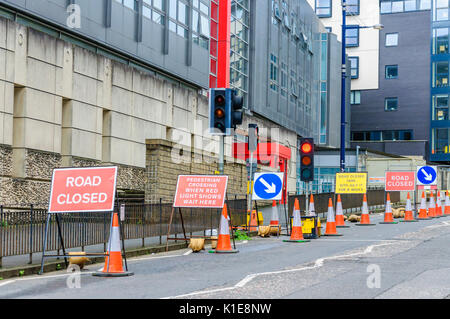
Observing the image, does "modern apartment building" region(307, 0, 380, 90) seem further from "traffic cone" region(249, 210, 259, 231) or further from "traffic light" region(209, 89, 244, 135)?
"traffic light" region(209, 89, 244, 135)

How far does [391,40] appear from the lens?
7862 cm

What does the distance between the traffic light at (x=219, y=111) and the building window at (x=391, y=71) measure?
211ft

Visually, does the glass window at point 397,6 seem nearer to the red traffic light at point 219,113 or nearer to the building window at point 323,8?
the building window at point 323,8

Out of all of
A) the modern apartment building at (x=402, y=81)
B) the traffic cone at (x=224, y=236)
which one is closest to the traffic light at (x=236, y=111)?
the traffic cone at (x=224, y=236)

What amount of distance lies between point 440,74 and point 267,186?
61410 millimetres

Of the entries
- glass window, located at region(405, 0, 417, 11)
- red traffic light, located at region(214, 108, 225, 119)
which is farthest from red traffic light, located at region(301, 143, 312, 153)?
glass window, located at region(405, 0, 417, 11)

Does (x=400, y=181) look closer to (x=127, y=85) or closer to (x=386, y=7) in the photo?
(x=127, y=85)

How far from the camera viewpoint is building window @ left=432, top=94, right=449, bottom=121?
256 feet

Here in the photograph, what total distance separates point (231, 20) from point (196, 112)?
9207mm

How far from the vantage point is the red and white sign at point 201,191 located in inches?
675

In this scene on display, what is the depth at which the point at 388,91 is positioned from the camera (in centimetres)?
7931

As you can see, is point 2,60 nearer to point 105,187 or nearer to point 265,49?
point 105,187

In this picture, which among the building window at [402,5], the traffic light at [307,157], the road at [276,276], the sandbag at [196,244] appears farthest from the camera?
the building window at [402,5]
